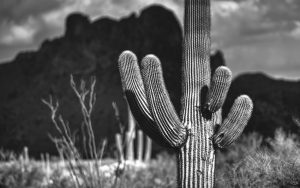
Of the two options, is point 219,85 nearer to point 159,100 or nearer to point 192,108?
point 192,108

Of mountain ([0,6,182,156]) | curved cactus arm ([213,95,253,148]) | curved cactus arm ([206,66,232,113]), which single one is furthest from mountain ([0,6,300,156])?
curved cactus arm ([206,66,232,113])

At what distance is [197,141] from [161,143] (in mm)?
502

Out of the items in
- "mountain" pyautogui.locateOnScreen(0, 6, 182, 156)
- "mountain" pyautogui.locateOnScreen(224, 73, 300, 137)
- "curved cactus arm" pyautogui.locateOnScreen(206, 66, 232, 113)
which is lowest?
"curved cactus arm" pyautogui.locateOnScreen(206, 66, 232, 113)

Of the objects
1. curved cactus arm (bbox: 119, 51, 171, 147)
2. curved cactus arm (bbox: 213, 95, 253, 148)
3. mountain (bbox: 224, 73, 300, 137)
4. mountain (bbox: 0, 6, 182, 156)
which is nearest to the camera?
curved cactus arm (bbox: 213, 95, 253, 148)

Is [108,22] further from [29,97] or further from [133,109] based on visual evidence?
[133,109]

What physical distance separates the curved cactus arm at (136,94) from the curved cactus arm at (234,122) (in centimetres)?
72

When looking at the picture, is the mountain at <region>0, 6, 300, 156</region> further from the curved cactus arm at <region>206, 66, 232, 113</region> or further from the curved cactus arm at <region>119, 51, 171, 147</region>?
the curved cactus arm at <region>206, 66, 232, 113</region>

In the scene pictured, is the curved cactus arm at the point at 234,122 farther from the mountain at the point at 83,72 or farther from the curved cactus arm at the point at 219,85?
the mountain at the point at 83,72

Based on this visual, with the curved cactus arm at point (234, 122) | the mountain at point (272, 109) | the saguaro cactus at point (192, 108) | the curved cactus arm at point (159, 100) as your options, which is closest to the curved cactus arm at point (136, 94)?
the saguaro cactus at point (192, 108)

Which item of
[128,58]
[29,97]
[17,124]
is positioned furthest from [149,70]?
[29,97]

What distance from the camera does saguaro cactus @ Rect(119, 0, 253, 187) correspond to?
7.34 metres

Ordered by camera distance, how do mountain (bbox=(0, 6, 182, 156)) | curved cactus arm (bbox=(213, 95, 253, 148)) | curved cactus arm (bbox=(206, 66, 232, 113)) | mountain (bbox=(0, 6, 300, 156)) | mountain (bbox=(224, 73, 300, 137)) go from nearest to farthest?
curved cactus arm (bbox=(206, 66, 232, 113))
curved cactus arm (bbox=(213, 95, 253, 148))
mountain (bbox=(224, 73, 300, 137))
mountain (bbox=(0, 6, 300, 156))
mountain (bbox=(0, 6, 182, 156))

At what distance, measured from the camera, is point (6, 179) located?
53.3ft

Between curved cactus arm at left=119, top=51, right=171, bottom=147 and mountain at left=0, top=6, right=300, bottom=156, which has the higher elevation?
mountain at left=0, top=6, right=300, bottom=156
